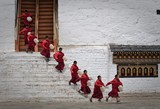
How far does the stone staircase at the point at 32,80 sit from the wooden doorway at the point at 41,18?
80.4 inches

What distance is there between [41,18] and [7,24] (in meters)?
1.48

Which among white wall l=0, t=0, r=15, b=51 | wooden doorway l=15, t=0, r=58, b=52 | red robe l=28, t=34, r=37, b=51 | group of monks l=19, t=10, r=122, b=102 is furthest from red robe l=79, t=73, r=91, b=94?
white wall l=0, t=0, r=15, b=51

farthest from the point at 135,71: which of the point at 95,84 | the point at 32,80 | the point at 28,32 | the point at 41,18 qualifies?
A: the point at 41,18

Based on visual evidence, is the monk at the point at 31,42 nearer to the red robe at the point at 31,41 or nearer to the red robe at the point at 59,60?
the red robe at the point at 31,41

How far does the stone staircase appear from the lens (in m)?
10.9

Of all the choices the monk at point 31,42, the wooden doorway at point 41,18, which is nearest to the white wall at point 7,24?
the wooden doorway at point 41,18

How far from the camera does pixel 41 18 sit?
14.8m

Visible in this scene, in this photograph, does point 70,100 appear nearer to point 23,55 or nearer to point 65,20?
point 23,55

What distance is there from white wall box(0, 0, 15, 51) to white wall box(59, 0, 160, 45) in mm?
1936

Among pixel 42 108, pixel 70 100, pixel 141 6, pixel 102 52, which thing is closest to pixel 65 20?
pixel 102 52

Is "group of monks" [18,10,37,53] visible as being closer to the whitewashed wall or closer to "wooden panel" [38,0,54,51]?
"wooden panel" [38,0,54,51]

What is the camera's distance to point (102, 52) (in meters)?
13.1

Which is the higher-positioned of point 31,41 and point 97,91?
point 31,41

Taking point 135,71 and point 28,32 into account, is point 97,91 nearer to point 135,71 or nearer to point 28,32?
point 135,71
